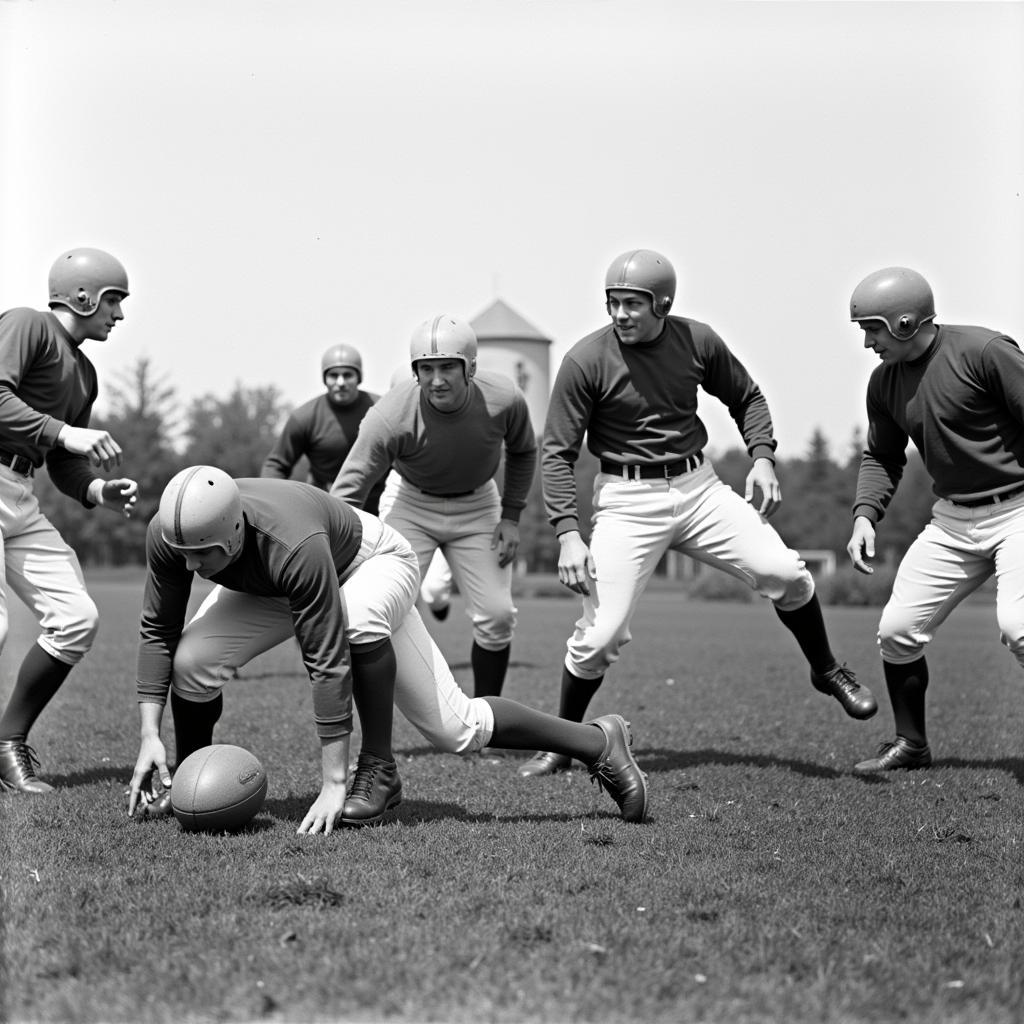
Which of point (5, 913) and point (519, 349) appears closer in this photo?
point (5, 913)

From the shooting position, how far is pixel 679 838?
5.97 meters

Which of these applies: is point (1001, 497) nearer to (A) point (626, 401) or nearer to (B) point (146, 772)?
(A) point (626, 401)

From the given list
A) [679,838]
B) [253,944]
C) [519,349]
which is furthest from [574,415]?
[519,349]

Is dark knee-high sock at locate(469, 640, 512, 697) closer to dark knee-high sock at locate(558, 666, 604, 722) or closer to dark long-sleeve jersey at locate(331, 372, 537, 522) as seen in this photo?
dark long-sleeve jersey at locate(331, 372, 537, 522)

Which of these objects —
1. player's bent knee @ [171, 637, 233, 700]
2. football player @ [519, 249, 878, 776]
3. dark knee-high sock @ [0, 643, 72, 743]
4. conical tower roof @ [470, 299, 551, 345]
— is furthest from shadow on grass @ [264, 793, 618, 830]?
conical tower roof @ [470, 299, 551, 345]

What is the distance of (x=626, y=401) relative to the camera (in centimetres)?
769

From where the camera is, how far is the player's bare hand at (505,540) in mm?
8867

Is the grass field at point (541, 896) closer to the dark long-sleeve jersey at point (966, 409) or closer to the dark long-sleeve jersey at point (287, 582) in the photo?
the dark long-sleeve jersey at point (287, 582)

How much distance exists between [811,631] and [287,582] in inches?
140

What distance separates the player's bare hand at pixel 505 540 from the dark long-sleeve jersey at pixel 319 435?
325 centimetres

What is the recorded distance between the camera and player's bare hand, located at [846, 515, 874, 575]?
7449 mm

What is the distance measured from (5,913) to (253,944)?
3.59 ft

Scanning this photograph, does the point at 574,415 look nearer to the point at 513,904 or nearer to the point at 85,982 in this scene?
the point at 513,904

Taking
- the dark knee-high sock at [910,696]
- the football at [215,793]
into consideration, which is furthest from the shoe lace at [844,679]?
the football at [215,793]
